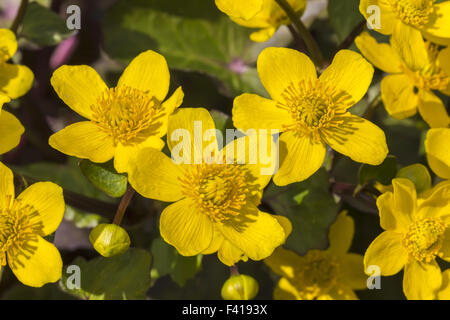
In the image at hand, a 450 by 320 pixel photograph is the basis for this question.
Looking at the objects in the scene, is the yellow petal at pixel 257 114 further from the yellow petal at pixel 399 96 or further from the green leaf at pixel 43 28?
the green leaf at pixel 43 28

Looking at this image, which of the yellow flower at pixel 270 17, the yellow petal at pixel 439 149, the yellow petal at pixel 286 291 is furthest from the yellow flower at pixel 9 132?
the yellow petal at pixel 439 149

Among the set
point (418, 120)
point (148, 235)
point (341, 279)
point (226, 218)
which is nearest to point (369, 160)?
point (226, 218)

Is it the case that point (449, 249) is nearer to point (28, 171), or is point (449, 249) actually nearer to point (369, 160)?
point (369, 160)

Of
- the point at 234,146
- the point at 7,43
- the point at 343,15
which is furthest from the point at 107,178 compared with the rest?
the point at 343,15

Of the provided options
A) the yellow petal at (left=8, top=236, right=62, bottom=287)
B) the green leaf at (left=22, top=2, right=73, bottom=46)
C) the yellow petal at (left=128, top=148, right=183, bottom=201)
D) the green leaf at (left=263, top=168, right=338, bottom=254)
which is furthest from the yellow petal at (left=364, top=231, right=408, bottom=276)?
the green leaf at (left=22, top=2, right=73, bottom=46)

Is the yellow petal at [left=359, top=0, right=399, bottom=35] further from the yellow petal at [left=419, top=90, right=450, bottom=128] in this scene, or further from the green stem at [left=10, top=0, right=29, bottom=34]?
the green stem at [left=10, top=0, right=29, bottom=34]
